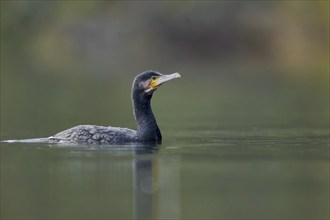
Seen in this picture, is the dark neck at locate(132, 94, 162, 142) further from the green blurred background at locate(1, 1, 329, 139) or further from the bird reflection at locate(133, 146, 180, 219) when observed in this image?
the green blurred background at locate(1, 1, 329, 139)

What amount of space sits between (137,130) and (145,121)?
0.25 m

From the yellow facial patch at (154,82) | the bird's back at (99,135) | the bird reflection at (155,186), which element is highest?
the yellow facial patch at (154,82)

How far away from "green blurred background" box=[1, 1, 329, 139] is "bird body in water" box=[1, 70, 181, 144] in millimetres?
2902

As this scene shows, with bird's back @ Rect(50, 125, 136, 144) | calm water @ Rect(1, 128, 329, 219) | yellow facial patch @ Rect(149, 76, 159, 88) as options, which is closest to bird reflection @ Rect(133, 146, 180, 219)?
calm water @ Rect(1, 128, 329, 219)

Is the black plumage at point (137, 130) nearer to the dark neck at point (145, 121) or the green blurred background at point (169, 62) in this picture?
the dark neck at point (145, 121)

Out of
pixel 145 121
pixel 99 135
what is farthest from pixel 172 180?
pixel 145 121

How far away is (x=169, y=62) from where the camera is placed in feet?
192

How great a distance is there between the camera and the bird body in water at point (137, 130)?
20812 mm

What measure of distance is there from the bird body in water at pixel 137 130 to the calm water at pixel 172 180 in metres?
0.49

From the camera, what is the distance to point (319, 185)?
16.3 metres

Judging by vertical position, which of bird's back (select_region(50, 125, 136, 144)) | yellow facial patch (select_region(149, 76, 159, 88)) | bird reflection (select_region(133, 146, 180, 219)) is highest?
yellow facial patch (select_region(149, 76, 159, 88))

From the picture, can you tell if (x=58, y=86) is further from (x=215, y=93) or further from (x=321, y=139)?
(x=321, y=139)

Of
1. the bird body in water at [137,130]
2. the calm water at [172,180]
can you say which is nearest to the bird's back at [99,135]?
the bird body in water at [137,130]

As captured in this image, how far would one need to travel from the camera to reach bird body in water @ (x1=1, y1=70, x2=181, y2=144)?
20812 mm
